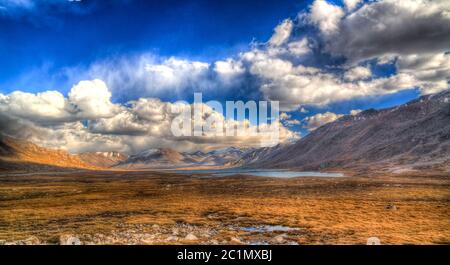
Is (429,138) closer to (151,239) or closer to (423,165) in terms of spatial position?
(423,165)

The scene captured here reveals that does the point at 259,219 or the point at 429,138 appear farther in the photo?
the point at 429,138

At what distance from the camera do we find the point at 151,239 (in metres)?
23.6

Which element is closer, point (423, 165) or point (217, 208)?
point (217, 208)

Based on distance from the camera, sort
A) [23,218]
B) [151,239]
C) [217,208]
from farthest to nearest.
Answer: [217,208], [23,218], [151,239]

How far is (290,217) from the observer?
35.2 meters

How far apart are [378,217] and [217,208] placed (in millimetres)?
22023
